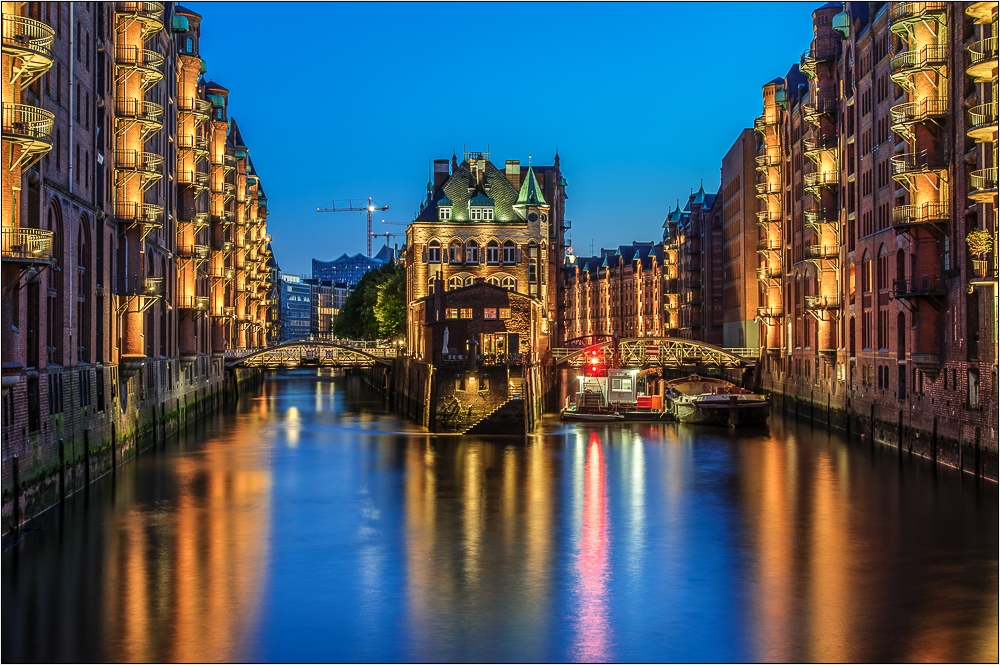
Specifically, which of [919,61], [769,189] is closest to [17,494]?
[919,61]

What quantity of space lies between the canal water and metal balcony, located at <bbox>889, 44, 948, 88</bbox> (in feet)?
51.0

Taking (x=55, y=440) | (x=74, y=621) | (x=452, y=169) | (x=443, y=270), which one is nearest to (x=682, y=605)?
(x=74, y=621)

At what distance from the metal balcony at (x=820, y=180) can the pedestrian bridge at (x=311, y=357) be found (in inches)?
1493

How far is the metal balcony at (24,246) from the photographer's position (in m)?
31.9

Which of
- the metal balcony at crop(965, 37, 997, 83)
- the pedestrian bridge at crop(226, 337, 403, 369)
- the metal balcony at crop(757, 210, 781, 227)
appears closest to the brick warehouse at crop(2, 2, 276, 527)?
the pedestrian bridge at crop(226, 337, 403, 369)

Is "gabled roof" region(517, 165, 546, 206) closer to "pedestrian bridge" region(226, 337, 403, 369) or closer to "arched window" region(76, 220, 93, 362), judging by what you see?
"pedestrian bridge" region(226, 337, 403, 369)

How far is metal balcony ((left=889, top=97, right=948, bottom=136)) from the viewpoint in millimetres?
49125

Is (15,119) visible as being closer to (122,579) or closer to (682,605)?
(122,579)

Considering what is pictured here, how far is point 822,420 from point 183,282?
38.5 meters

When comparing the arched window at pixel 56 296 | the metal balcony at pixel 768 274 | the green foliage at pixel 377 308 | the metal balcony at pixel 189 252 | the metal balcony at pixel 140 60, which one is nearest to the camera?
the arched window at pixel 56 296

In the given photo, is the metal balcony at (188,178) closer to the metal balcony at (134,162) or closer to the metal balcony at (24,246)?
the metal balcony at (134,162)

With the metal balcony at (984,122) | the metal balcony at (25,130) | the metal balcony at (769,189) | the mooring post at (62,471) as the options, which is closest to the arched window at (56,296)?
the mooring post at (62,471)

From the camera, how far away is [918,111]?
163ft

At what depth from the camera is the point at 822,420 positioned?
242 feet
